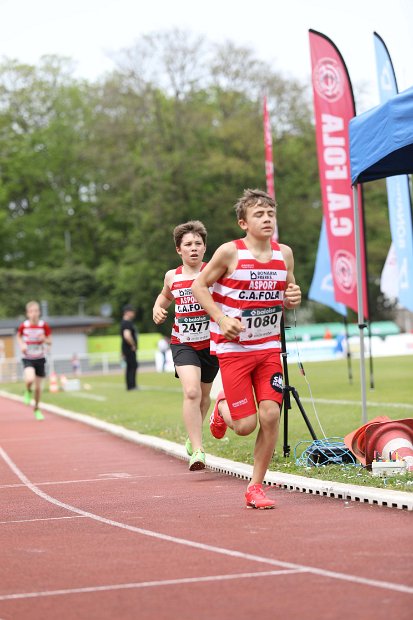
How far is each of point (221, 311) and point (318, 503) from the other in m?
1.56

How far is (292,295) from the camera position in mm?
8977

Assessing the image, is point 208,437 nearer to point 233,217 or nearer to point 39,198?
point 233,217

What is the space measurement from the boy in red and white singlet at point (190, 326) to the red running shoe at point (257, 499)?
2461 millimetres

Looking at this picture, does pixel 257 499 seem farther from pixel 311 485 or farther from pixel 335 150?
pixel 335 150

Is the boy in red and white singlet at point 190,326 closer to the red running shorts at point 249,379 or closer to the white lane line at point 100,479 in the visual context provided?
the white lane line at point 100,479

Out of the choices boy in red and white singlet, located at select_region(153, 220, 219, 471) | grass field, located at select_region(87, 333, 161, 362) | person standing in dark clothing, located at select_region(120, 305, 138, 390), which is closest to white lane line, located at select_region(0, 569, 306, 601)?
boy in red and white singlet, located at select_region(153, 220, 219, 471)

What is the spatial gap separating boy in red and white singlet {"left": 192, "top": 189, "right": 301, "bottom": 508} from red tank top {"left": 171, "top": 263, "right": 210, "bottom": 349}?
2.51 meters

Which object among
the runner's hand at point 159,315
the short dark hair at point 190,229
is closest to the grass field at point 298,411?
the runner's hand at point 159,315

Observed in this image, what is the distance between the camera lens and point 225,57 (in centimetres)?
6469

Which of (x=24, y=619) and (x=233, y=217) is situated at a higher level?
(x=233, y=217)

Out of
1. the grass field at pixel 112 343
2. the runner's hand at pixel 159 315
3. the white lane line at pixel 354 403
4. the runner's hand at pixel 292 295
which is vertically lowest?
the grass field at pixel 112 343

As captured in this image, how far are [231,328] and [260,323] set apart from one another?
1.49 ft

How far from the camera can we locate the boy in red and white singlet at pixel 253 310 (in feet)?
29.1

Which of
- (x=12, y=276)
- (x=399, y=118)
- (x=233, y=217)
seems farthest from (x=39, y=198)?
(x=399, y=118)
